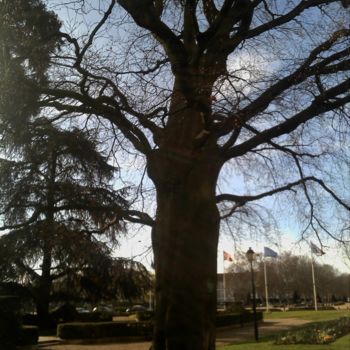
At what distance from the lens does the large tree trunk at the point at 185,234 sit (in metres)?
7.24

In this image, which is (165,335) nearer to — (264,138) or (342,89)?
(264,138)

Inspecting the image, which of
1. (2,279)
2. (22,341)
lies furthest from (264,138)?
(2,279)

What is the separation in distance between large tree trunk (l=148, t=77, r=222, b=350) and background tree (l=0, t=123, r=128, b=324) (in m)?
1.23

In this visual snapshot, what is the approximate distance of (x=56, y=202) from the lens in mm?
13469

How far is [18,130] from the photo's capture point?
8586 mm

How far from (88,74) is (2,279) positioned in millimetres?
24377

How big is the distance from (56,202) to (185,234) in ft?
21.9

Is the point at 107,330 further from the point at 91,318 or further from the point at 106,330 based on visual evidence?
the point at 91,318

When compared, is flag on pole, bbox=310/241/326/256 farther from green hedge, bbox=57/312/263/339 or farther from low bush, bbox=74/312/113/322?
low bush, bbox=74/312/113/322

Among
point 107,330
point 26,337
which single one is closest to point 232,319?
point 107,330

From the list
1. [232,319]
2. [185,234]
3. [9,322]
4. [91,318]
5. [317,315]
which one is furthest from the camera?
[317,315]

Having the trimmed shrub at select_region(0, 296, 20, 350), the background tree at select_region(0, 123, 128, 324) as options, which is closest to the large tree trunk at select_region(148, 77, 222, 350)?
the background tree at select_region(0, 123, 128, 324)

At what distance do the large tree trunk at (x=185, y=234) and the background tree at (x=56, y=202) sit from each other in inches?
48.3

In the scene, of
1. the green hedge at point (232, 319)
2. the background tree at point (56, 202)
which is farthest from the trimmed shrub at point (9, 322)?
the green hedge at point (232, 319)
